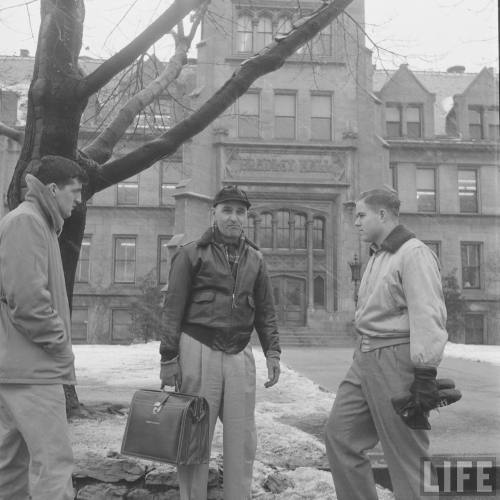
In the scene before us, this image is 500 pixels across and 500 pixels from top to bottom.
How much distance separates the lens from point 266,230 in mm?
29203

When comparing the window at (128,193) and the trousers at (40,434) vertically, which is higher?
the window at (128,193)

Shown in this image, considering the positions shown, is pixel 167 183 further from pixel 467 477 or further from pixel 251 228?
pixel 467 477

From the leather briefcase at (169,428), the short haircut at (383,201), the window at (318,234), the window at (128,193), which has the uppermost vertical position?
the window at (128,193)

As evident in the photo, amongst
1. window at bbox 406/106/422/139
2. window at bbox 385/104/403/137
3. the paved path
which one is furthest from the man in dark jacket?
window at bbox 406/106/422/139

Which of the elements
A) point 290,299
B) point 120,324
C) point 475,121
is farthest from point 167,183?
point 475,121

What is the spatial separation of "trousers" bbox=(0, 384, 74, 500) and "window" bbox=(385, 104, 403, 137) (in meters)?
32.6

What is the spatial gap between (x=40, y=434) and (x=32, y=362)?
349mm

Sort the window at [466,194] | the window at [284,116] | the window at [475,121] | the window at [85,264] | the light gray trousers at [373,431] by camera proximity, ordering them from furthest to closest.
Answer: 1. the window at [475,121]
2. the window at [466,194]
3. the window at [85,264]
4. the window at [284,116]
5. the light gray trousers at [373,431]

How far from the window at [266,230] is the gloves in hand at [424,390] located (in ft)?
84.6

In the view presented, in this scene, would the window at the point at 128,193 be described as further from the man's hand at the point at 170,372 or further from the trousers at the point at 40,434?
the trousers at the point at 40,434

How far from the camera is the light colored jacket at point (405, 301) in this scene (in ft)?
10.8

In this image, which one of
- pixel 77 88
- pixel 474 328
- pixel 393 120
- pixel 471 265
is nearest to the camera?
pixel 77 88

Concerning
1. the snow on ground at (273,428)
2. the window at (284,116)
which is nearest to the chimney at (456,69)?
the window at (284,116)

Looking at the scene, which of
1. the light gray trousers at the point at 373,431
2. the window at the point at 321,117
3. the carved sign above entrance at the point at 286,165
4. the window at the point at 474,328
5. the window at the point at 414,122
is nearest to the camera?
the light gray trousers at the point at 373,431
